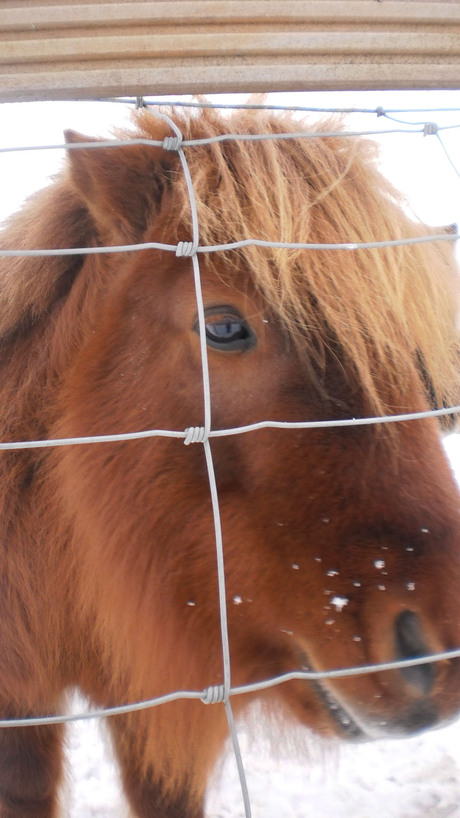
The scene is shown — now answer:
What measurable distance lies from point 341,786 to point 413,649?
5.50 feet

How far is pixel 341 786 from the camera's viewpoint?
236cm

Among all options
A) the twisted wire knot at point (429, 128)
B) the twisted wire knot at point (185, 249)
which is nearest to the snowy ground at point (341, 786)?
the twisted wire knot at point (185, 249)

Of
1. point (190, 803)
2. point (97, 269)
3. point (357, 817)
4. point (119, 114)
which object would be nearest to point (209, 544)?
point (97, 269)

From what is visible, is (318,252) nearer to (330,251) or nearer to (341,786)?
(330,251)

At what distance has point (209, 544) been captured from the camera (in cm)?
122

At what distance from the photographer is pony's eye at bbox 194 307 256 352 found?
3.92ft

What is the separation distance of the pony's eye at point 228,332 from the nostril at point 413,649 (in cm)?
54

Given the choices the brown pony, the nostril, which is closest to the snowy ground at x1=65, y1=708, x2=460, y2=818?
the brown pony

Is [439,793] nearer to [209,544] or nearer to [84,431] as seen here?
[209,544]

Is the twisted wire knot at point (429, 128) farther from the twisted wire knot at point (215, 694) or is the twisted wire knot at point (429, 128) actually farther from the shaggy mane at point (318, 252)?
the twisted wire knot at point (215, 694)

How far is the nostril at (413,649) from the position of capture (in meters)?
1.01

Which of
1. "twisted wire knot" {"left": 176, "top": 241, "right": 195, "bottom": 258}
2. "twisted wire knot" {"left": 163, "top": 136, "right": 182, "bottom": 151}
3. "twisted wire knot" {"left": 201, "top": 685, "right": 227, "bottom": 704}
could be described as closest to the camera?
"twisted wire knot" {"left": 201, "top": 685, "right": 227, "bottom": 704}

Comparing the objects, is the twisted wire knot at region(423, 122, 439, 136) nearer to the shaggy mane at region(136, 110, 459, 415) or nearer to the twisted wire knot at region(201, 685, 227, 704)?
the shaggy mane at region(136, 110, 459, 415)

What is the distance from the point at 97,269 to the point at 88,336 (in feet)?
0.49
